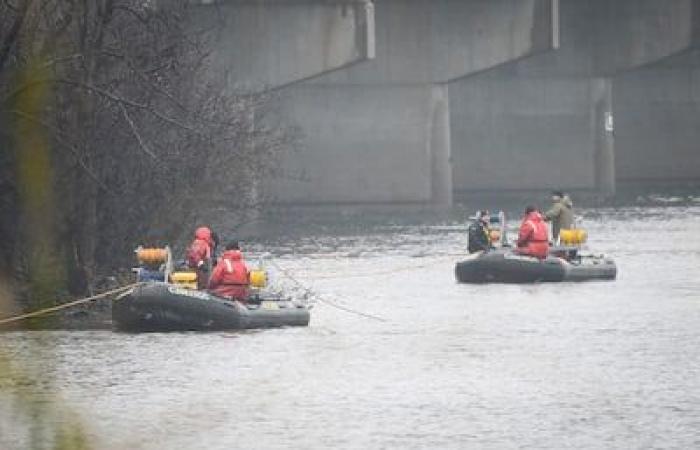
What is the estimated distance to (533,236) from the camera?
50.8 meters

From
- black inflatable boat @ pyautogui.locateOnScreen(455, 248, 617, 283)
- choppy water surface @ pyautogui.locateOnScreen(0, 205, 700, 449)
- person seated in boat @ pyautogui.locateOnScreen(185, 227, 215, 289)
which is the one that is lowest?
choppy water surface @ pyautogui.locateOnScreen(0, 205, 700, 449)

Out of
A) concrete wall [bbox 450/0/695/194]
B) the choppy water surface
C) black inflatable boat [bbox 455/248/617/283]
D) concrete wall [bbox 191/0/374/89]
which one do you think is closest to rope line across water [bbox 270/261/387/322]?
the choppy water surface

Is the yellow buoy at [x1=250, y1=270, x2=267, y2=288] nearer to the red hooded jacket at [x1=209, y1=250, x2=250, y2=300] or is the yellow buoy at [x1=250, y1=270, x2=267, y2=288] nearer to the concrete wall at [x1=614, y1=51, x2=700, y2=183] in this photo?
the red hooded jacket at [x1=209, y1=250, x2=250, y2=300]

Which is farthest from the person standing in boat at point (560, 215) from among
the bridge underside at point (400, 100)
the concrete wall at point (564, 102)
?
the concrete wall at point (564, 102)

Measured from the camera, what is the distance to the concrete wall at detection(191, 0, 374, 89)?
69.6m

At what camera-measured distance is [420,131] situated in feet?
262

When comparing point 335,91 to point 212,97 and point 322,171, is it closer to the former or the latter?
point 322,171

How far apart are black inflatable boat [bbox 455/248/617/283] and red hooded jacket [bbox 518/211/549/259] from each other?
6.7 inches

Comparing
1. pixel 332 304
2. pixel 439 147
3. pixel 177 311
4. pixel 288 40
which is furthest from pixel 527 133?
pixel 177 311

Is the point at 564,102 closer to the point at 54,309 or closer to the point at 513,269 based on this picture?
the point at 513,269

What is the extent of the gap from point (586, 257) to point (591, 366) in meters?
16.7

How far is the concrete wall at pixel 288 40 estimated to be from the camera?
6962 centimetres

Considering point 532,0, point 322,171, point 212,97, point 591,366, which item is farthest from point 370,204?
point 591,366

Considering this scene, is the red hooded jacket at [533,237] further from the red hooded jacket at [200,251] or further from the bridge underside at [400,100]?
the bridge underside at [400,100]
